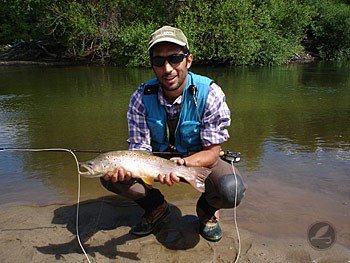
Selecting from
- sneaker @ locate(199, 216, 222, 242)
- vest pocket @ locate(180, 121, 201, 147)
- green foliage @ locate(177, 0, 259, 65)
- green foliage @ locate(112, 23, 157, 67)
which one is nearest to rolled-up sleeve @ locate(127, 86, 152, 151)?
vest pocket @ locate(180, 121, 201, 147)

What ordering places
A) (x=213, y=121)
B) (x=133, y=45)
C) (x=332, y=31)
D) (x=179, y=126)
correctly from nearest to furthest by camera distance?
1. (x=213, y=121)
2. (x=179, y=126)
3. (x=133, y=45)
4. (x=332, y=31)

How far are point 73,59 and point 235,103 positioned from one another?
2132cm

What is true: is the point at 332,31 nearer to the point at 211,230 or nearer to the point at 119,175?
the point at 211,230

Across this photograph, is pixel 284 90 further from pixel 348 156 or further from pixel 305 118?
pixel 348 156

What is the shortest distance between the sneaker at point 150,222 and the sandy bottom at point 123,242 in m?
0.06

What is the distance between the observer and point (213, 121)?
153 inches

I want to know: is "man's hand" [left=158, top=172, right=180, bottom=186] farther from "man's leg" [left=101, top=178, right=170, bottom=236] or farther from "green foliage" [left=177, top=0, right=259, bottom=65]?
"green foliage" [left=177, top=0, right=259, bottom=65]

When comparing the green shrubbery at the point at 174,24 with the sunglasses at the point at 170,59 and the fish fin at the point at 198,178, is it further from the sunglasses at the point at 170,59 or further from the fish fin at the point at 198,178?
the fish fin at the point at 198,178

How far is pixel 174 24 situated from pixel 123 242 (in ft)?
80.1

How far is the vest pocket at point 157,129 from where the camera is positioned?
13.1 feet

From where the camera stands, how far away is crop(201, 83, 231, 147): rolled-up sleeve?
3832mm

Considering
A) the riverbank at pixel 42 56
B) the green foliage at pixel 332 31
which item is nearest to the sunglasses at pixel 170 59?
the riverbank at pixel 42 56

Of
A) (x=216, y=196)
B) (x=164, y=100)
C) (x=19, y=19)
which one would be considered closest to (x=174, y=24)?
(x=19, y=19)

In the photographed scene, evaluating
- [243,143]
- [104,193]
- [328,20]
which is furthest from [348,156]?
[328,20]
